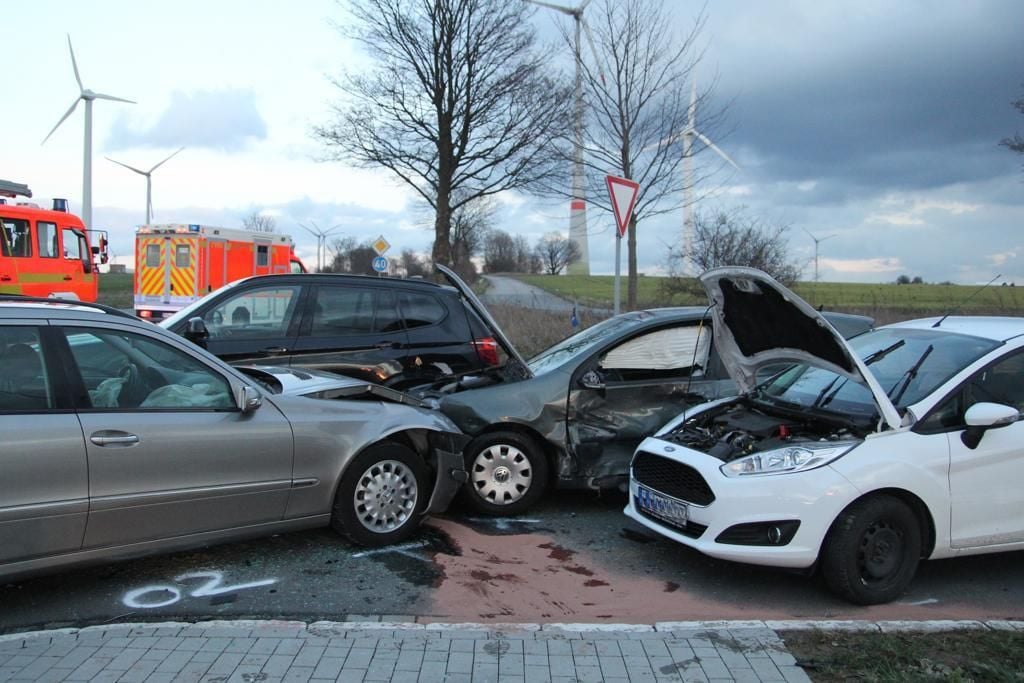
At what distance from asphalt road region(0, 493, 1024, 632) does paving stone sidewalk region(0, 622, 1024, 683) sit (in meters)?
0.35

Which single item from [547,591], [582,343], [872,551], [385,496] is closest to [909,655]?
[872,551]

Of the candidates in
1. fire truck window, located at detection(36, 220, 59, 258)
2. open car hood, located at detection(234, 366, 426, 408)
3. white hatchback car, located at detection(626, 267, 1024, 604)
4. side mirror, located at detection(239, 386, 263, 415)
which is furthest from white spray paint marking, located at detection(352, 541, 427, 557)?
fire truck window, located at detection(36, 220, 59, 258)

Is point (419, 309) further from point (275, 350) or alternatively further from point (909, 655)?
point (909, 655)

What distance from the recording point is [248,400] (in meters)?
4.59

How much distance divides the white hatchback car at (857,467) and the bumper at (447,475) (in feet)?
3.79

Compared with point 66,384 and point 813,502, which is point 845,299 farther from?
point 66,384

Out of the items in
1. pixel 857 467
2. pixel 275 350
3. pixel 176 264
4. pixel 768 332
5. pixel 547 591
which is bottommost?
pixel 547 591

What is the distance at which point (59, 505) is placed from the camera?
3.96 m

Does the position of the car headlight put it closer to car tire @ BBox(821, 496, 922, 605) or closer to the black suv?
car tire @ BBox(821, 496, 922, 605)

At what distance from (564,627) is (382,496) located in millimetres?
1702

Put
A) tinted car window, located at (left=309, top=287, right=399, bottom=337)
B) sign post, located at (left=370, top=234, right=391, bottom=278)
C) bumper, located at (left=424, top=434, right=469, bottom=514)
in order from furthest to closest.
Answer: sign post, located at (left=370, top=234, right=391, bottom=278)
tinted car window, located at (left=309, top=287, right=399, bottom=337)
bumper, located at (left=424, top=434, right=469, bottom=514)

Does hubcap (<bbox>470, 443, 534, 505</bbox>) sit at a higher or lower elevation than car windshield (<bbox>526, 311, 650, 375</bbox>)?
lower

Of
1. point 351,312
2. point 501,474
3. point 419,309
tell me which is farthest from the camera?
point 419,309

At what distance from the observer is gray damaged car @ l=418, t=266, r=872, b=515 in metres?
6.00
